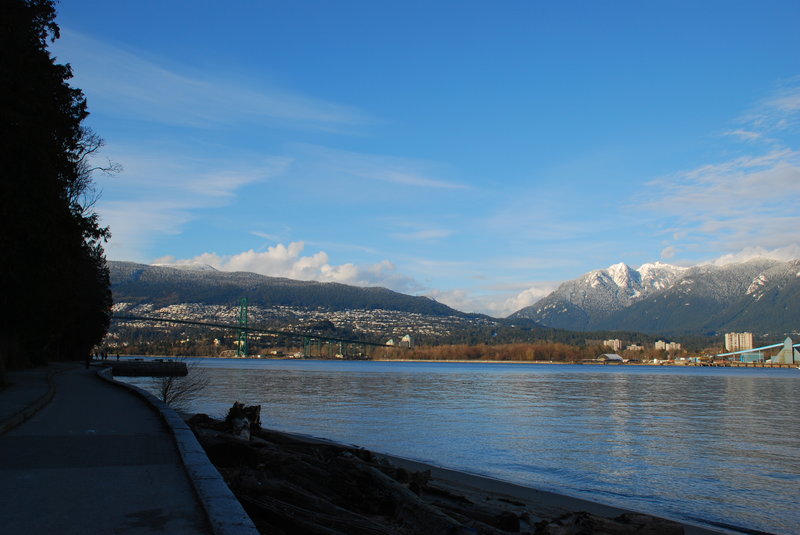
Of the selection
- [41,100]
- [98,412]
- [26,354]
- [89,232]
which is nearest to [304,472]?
[98,412]

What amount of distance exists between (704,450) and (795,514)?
7.92 metres

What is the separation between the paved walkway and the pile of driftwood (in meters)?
0.82

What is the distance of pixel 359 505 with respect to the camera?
8.18 meters

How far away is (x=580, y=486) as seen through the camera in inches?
567

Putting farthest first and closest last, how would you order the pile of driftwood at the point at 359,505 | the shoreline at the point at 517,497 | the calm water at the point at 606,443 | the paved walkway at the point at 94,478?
the calm water at the point at 606,443
the shoreline at the point at 517,497
the pile of driftwood at the point at 359,505
the paved walkway at the point at 94,478

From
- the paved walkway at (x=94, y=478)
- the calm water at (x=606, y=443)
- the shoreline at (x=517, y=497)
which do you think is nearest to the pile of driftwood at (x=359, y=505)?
the shoreline at (x=517, y=497)

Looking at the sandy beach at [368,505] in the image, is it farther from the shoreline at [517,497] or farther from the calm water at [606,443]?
the calm water at [606,443]

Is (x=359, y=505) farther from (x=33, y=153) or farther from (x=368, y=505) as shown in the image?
(x=33, y=153)

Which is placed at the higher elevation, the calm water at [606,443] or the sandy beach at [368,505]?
the sandy beach at [368,505]

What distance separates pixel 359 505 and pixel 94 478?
9.81ft

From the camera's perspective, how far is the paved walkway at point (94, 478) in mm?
5750

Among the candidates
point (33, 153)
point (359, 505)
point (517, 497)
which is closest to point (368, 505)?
point (359, 505)

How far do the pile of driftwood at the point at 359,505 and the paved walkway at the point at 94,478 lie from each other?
818mm

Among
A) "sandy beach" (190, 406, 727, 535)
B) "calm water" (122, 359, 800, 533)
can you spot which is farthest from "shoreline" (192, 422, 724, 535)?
"calm water" (122, 359, 800, 533)
